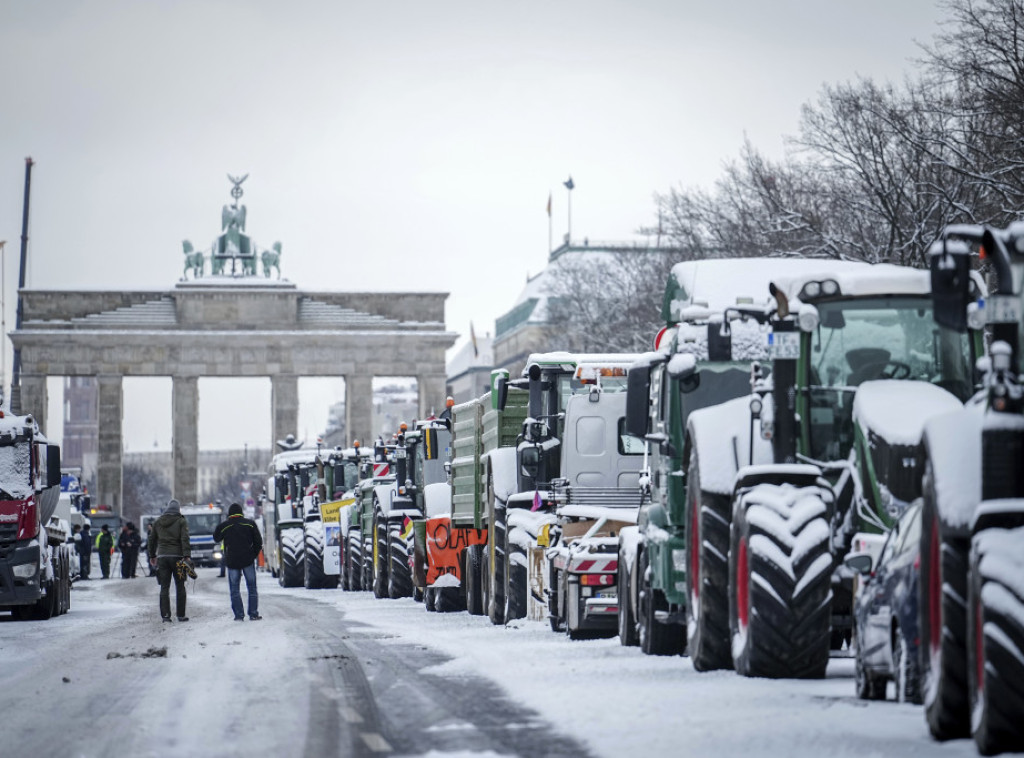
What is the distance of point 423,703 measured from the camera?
1266 centimetres

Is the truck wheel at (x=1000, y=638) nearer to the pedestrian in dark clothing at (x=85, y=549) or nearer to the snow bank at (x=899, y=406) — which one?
the snow bank at (x=899, y=406)

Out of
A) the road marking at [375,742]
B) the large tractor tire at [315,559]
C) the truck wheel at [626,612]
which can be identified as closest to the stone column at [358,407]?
the large tractor tire at [315,559]

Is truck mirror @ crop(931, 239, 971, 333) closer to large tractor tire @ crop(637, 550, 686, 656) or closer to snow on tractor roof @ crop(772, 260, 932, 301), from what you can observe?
snow on tractor roof @ crop(772, 260, 932, 301)

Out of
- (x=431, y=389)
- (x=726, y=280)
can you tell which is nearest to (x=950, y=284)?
(x=726, y=280)

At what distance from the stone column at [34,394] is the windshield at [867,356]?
94.6 meters

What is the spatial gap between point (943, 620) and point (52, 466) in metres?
22.3

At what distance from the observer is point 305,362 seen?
110 meters

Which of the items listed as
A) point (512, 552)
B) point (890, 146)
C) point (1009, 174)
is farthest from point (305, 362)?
point (512, 552)

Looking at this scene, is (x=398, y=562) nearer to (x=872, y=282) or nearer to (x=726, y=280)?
(x=726, y=280)

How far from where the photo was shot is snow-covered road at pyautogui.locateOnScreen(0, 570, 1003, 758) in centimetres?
1005

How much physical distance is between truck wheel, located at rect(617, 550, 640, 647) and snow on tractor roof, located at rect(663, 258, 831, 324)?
249cm

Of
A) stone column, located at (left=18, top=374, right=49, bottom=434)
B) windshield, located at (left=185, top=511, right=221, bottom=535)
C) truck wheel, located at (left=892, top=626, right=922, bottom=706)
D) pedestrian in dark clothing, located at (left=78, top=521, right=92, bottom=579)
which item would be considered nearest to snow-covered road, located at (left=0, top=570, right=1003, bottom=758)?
truck wheel, located at (left=892, top=626, right=922, bottom=706)

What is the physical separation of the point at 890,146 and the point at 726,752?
3234 cm

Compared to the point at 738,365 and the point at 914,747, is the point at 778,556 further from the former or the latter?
the point at 738,365
